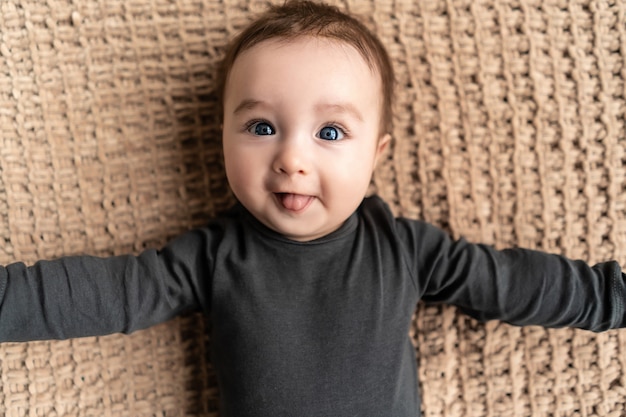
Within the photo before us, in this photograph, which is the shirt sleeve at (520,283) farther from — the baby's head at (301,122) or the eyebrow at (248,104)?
the eyebrow at (248,104)

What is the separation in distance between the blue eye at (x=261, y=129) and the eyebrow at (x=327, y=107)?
0.08 feet

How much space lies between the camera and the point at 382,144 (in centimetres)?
93

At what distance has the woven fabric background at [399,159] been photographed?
3.11 ft

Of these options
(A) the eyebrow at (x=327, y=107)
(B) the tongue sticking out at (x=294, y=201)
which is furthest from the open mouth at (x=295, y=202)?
(A) the eyebrow at (x=327, y=107)

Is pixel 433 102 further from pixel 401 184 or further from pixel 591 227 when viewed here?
pixel 591 227

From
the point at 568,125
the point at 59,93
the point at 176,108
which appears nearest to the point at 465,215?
the point at 568,125

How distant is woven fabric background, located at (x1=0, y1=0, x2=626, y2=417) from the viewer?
0.95 m

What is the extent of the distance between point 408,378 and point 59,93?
0.69 meters

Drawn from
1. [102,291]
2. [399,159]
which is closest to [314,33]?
[399,159]

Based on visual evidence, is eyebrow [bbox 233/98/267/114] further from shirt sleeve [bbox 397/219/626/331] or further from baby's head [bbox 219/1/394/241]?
shirt sleeve [bbox 397/219/626/331]

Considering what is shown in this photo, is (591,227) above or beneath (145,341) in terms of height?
above

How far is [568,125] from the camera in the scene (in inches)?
39.2

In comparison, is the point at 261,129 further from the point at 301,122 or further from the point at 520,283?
the point at 520,283

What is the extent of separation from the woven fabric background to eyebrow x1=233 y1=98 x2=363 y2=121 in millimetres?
184
